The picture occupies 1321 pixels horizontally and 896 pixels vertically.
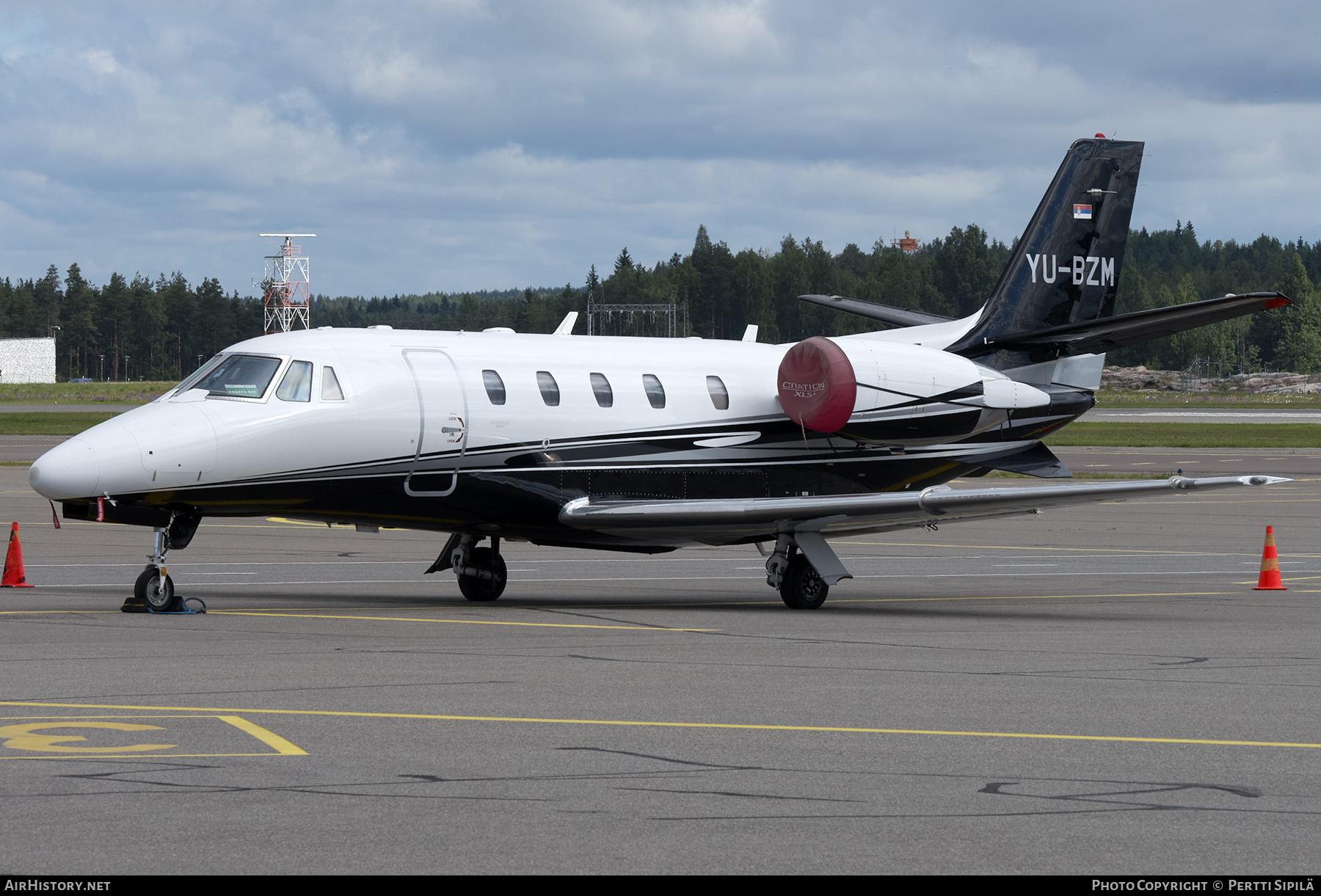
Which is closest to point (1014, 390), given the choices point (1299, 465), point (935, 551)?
point (935, 551)

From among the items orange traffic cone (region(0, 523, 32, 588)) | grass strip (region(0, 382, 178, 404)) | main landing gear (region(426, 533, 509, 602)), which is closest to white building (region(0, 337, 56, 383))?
grass strip (region(0, 382, 178, 404))

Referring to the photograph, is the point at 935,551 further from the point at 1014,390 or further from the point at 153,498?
the point at 153,498

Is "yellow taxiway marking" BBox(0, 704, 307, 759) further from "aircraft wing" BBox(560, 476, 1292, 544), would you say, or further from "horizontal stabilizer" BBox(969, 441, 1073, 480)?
"horizontal stabilizer" BBox(969, 441, 1073, 480)

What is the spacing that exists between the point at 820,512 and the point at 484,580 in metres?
4.59

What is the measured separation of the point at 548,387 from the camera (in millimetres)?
19422

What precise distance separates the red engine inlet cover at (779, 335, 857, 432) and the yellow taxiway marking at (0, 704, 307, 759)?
11358 millimetres

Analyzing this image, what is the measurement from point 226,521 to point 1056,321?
1932 centimetres

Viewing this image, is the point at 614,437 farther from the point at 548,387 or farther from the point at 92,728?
the point at 92,728

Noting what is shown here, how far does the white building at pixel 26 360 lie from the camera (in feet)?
538

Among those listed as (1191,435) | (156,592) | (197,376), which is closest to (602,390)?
(197,376)

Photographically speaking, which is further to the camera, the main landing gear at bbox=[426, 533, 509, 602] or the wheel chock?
the main landing gear at bbox=[426, 533, 509, 602]

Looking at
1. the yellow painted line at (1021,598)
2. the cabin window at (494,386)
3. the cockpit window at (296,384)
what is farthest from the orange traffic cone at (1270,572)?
the cockpit window at (296,384)

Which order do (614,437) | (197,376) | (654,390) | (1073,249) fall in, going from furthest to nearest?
1. (1073,249)
2. (654,390)
3. (614,437)
4. (197,376)

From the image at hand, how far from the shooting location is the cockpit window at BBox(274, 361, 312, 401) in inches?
700
